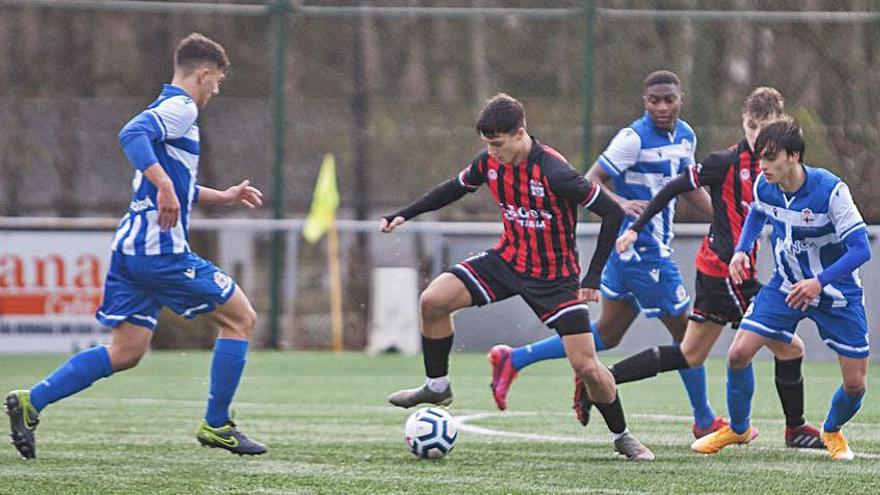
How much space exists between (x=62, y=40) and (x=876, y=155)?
8646 millimetres

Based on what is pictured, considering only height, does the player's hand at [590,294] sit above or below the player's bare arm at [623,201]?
below

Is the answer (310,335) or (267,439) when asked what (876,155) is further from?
(267,439)

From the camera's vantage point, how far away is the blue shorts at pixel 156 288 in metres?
6.64

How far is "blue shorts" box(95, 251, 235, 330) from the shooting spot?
664cm

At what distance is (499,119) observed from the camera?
6.71 m

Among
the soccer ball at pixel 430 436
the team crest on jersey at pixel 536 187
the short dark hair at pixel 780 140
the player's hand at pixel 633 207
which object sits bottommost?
the soccer ball at pixel 430 436

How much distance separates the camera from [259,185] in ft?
50.5

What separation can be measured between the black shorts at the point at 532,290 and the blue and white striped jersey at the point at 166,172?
134cm

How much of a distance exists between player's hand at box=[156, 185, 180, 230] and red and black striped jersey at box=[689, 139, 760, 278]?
2.49 metres

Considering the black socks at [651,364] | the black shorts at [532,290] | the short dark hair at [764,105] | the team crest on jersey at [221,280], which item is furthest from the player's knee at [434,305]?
the short dark hair at [764,105]

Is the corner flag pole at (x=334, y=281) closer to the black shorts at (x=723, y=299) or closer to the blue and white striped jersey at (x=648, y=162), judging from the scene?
the blue and white striped jersey at (x=648, y=162)

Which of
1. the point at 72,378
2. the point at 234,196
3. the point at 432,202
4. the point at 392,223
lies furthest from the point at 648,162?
the point at 72,378

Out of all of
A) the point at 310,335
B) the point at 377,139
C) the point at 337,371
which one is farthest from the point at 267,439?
the point at 377,139

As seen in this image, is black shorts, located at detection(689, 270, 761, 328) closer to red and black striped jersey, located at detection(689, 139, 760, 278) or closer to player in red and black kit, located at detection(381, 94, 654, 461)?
red and black striped jersey, located at detection(689, 139, 760, 278)
